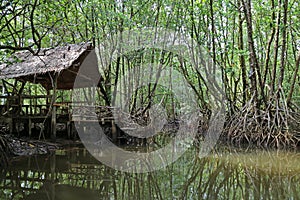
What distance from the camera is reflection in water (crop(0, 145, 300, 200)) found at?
3.95 m

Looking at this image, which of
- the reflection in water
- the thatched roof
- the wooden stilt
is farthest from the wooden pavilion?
the reflection in water

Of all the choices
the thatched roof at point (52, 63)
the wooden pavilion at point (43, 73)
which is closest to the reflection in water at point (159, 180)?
the wooden pavilion at point (43, 73)

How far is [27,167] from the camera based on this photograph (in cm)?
552

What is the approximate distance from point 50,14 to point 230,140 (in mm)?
5730

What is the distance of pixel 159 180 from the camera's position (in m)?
4.68

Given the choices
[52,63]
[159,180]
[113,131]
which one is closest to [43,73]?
[52,63]

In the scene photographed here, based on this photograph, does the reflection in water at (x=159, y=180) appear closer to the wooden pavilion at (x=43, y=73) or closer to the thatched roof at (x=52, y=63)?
the wooden pavilion at (x=43, y=73)

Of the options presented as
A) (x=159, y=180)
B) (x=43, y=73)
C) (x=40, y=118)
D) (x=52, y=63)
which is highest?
(x=52, y=63)

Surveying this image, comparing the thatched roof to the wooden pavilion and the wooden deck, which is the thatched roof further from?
the wooden deck

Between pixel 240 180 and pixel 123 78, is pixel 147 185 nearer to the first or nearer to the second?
pixel 240 180

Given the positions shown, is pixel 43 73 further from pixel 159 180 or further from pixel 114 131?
pixel 159 180

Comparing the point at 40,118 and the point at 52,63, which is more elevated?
the point at 52,63

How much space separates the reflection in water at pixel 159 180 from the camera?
12.9ft

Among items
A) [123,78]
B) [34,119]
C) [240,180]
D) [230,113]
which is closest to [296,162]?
[240,180]
